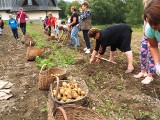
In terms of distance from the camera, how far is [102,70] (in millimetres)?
6277

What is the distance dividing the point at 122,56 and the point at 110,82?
277 cm

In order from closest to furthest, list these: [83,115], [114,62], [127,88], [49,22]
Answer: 1. [83,115]
2. [127,88]
3. [114,62]
4. [49,22]

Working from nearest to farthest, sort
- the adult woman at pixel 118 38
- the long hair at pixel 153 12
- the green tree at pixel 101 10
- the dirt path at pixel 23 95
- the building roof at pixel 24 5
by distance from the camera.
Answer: the long hair at pixel 153 12
the dirt path at pixel 23 95
the adult woman at pixel 118 38
the building roof at pixel 24 5
the green tree at pixel 101 10

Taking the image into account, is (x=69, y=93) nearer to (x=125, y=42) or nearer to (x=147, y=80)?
(x=147, y=80)

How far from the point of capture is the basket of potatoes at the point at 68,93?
3984 mm

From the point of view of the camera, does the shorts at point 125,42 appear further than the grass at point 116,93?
Yes

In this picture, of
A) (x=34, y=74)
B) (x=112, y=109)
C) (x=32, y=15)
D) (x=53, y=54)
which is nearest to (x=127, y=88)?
Result: (x=112, y=109)

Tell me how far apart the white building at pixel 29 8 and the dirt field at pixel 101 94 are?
35.8 metres

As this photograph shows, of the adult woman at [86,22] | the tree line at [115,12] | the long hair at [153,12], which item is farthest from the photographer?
the tree line at [115,12]

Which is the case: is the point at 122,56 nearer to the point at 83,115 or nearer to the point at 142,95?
the point at 142,95

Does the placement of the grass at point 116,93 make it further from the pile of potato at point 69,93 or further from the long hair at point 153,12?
the long hair at point 153,12

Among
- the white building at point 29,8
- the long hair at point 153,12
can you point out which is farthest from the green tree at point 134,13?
the long hair at point 153,12

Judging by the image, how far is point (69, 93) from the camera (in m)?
4.26

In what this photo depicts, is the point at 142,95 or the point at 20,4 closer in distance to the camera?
the point at 142,95
